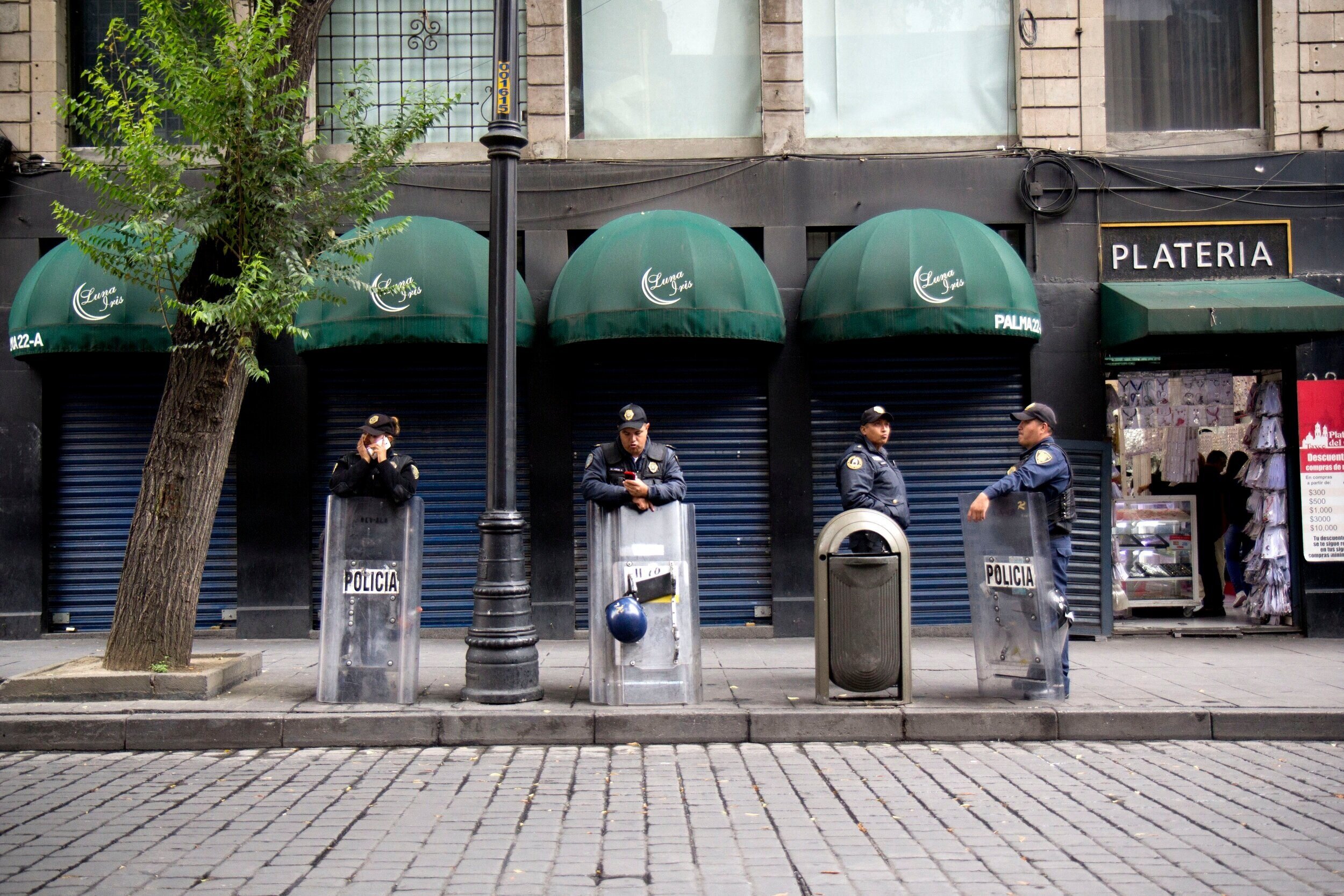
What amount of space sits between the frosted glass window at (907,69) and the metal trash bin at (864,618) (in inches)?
237

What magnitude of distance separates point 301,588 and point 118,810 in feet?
18.3

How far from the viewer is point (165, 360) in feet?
34.9

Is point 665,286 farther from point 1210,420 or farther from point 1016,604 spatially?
point 1210,420

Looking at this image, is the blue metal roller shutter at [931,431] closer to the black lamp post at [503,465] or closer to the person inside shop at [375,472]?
the black lamp post at [503,465]

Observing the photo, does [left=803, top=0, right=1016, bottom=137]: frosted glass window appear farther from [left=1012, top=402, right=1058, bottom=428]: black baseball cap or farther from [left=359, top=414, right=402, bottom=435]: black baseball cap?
[left=359, top=414, right=402, bottom=435]: black baseball cap

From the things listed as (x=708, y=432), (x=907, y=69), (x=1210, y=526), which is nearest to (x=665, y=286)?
(x=708, y=432)

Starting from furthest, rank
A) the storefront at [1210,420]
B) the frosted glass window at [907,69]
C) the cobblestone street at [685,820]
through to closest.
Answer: the frosted glass window at [907,69], the storefront at [1210,420], the cobblestone street at [685,820]

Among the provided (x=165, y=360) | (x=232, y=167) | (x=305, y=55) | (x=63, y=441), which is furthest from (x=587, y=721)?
(x=63, y=441)

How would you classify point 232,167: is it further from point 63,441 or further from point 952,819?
point 952,819

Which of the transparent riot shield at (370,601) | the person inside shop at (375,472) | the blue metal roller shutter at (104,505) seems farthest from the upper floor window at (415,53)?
the transparent riot shield at (370,601)

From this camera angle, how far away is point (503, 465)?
7340 mm

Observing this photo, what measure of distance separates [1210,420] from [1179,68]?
4.02 metres

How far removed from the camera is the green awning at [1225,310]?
9.73 m

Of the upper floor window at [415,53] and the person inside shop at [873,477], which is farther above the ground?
the upper floor window at [415,53]
